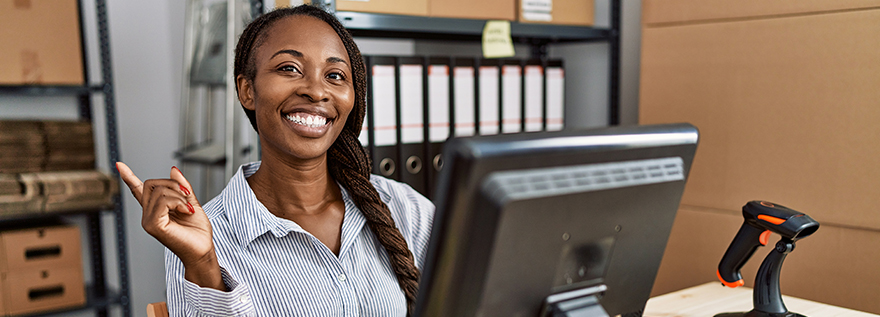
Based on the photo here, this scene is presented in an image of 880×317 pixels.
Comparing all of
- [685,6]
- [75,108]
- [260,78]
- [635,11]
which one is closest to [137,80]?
[75,108]

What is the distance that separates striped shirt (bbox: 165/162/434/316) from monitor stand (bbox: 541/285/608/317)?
480 mm

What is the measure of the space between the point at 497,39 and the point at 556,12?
25 cm

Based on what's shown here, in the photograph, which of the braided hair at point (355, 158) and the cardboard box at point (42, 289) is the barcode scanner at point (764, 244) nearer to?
the braided hair at point (355, 158)

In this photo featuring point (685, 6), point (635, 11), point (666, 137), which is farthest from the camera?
point (635, 11)

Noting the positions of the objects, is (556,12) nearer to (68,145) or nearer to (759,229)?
(759,229)

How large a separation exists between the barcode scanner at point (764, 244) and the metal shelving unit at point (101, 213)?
1993 millimetres

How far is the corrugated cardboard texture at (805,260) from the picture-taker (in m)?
1.23

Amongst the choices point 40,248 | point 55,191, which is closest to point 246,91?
point 55,191

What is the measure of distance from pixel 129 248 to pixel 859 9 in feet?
8.36

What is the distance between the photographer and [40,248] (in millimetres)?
2018

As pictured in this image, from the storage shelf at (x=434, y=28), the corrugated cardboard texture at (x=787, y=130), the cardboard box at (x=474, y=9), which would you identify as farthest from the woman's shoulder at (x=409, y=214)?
the corrugated cardboard texture at (x=787, y=130)

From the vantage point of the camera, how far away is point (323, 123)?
1.05 metres

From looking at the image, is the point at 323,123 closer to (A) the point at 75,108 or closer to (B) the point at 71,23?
(B) the point at 71,23

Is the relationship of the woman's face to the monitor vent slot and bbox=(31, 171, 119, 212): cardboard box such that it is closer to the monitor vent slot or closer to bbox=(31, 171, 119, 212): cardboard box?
the monitor vent slot
